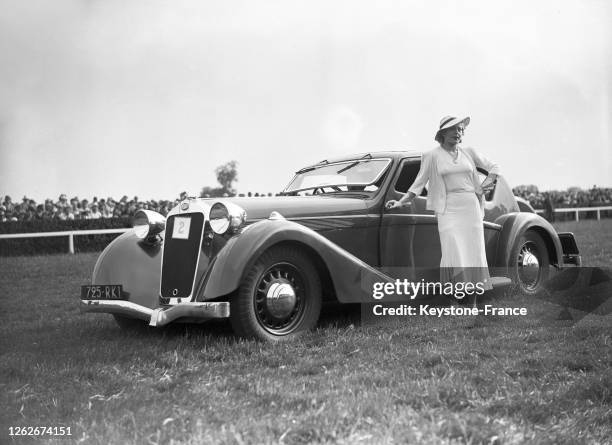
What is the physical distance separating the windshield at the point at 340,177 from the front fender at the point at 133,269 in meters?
1.63

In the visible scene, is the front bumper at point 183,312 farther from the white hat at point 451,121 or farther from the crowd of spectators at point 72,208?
the crowd of spectators at point 72,208

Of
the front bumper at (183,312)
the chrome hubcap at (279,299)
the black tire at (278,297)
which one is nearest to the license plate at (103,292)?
the front bumper at (183,312)

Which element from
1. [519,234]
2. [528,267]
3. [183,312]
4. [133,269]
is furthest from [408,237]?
[133,269]

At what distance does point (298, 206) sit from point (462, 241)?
1.45 m

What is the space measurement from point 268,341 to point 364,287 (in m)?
0.98

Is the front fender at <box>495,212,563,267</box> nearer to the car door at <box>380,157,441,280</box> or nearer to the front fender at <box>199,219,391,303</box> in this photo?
the car door at <box>380,157,441,280</box>

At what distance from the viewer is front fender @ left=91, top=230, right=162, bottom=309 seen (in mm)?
5160

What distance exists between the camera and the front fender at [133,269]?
5160mm

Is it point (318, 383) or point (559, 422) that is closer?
point (559, 422)

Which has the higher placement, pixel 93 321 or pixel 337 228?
pixel 337 228

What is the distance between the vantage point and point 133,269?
5.33m

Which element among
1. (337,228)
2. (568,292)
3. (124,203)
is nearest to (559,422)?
(337,228)

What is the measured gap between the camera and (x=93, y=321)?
6188 millimetres

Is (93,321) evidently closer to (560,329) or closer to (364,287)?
(364,287)
